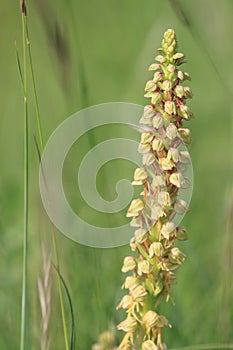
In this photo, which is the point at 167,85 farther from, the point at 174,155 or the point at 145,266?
the point at 145,266

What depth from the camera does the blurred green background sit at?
215 centimetres

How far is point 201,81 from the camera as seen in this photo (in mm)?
5418

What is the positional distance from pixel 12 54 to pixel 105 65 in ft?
2.16

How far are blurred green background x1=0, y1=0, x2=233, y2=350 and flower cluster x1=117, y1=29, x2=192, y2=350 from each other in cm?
42

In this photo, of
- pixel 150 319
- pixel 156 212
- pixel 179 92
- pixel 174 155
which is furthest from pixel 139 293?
pixel 179 92

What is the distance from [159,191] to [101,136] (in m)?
2.92

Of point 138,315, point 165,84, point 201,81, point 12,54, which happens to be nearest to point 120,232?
point 138,315

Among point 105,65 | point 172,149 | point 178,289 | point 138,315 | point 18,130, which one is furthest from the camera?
point 105,65

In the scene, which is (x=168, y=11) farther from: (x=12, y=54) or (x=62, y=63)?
(x=62, y=63)

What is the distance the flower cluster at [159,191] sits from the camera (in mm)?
1487

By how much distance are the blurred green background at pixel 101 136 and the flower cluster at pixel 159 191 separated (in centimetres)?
42

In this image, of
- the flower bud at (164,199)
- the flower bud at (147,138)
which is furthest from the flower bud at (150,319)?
the flower bud at (147,138)

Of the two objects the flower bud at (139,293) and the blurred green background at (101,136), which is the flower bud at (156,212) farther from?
the blurred green background at (101,136)

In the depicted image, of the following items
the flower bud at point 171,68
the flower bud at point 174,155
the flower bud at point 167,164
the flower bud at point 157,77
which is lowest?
the flower bud at point 167,164
